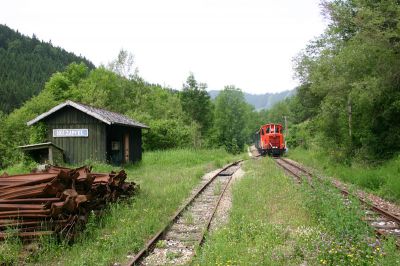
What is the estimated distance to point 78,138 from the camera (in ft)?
71.2

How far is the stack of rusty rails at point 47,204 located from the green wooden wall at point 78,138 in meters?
11.4

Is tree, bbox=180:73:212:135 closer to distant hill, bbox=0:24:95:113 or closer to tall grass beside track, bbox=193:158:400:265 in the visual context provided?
distant hill, bbox=0:24:95:113

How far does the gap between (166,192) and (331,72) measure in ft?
35.6

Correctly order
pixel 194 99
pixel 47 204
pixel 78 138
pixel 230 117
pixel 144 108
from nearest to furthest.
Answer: pixel 47 204
pixel 78 138
pixel 144 108
pixel 194 99
pixel 230 117

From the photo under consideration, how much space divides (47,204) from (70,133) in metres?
14.8

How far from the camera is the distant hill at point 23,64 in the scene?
8899cm

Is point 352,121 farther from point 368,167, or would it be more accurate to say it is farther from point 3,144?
point 3,144

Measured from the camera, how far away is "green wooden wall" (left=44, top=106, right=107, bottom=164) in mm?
21281

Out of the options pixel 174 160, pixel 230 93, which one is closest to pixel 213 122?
pixel 230 93

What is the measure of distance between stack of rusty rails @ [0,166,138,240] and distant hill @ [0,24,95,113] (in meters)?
82.3

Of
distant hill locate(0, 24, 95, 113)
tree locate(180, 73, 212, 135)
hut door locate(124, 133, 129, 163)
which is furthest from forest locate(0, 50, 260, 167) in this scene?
distant hill locate(0, 24, 95, 113)

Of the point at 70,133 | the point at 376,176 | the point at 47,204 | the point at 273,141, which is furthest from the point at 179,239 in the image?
the point at 273,141

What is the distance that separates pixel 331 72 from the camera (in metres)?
19.1

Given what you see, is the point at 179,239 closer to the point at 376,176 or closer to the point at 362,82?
the point at 376,176
